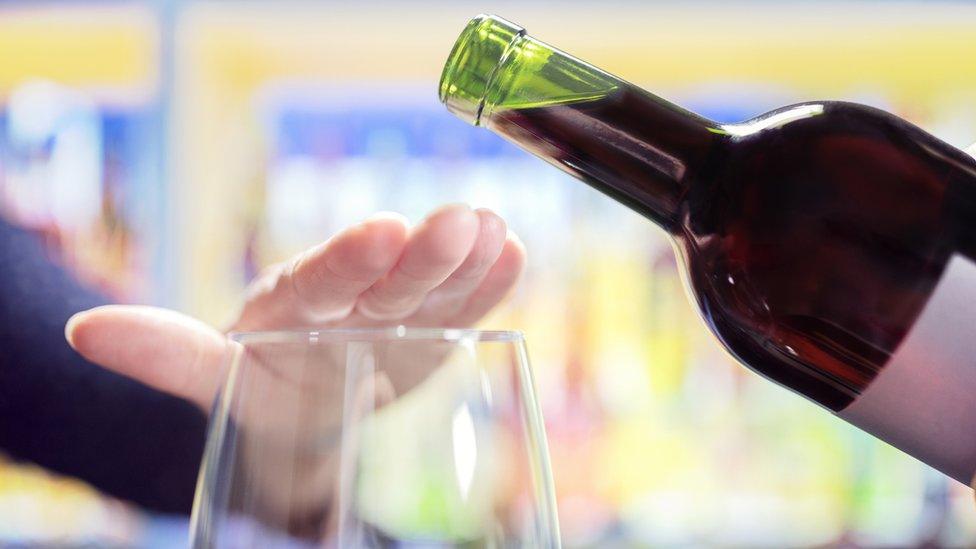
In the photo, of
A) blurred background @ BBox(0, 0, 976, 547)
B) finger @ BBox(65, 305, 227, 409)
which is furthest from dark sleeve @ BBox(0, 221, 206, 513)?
blurred background @ BBox(0, 0, 976, 547)

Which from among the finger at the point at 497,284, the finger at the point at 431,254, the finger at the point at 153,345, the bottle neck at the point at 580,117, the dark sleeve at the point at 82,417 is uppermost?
the bottle neck at the point at 580,117

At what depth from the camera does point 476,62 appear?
1.44ft

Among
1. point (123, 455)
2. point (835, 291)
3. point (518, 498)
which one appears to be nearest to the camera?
point (518, 498)

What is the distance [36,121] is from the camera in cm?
140

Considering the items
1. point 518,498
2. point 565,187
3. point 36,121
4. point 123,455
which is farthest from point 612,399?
point 518,498

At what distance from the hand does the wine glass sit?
0.44 feet

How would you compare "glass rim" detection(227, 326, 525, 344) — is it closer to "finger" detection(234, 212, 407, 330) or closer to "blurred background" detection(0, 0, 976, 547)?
"finger" detection(234, 212, 407, 330)

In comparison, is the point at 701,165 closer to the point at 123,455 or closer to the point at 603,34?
the point at 123,455

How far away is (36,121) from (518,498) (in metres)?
1.31

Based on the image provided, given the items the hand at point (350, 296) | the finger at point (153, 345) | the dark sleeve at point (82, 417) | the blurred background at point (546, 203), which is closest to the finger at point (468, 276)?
the hand at point (350, 296)

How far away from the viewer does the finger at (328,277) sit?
426 millimetres

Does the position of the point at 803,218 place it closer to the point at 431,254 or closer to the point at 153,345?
the point at 431,254

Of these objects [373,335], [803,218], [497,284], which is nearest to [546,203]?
[497,284]

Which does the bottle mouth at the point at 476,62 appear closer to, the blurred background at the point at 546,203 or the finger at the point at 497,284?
the finger at the point at 497,284
